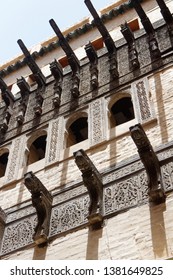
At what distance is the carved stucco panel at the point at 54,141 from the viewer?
19.6 feet

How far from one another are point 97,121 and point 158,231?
2.35 meters

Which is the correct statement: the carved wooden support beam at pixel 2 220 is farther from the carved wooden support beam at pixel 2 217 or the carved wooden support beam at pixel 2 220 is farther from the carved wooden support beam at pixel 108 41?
the carved wooden support beam at pixel 108 41

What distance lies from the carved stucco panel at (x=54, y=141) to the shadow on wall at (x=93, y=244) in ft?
5.25

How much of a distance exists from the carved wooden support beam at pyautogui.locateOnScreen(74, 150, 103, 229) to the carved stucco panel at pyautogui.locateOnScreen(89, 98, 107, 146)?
0.97 m

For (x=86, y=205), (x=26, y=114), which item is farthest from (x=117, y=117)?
(x=86, y=205)

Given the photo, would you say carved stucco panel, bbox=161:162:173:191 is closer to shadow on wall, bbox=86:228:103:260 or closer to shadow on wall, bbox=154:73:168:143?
shadow on wall, bbox=154:73:168:143

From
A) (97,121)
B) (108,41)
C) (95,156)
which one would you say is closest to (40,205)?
Result: (95,156)

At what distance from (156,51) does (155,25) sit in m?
1.15

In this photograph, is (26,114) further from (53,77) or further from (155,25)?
(155,25)

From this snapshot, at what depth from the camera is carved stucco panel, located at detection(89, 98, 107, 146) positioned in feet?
19.1

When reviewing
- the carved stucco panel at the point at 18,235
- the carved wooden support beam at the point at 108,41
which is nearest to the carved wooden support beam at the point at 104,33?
the carved wooden support beam at the point at 108,41

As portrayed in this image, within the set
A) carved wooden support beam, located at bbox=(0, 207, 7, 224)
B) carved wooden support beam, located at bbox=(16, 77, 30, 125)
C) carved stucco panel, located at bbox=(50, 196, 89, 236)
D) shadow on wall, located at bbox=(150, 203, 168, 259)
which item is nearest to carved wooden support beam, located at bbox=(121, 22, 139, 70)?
carved wooden support beam, located at bbox=(16, 77, 30, 125)

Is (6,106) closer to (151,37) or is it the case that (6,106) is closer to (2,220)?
(151,37)

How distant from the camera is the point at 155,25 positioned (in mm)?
7730
